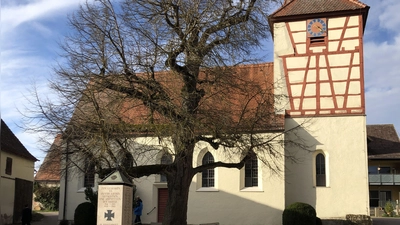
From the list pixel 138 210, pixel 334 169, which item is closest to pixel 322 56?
pixel 334 169

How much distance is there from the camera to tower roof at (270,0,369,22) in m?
24.5

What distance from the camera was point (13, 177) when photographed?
2734cm

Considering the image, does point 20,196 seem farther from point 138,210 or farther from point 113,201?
point 113,201

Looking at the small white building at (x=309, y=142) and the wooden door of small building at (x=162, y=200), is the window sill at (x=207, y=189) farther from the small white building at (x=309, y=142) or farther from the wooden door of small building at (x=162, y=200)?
the wooden door of small building at (x=162, y=200)

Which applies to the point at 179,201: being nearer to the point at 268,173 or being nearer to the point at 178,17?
the point at 178,17

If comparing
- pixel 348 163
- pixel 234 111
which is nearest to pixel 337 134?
pixel 348 163

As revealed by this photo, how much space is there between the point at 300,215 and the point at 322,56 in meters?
8.51

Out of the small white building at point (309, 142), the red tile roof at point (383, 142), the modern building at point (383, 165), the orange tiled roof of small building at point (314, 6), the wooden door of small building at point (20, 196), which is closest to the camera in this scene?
the small white building at point (309, 142)

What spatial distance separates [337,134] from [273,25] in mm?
6576

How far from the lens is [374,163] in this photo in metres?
38.8

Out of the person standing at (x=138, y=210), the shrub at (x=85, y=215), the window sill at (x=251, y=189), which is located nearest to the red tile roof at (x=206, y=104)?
the person standing at (x=138, y=210)

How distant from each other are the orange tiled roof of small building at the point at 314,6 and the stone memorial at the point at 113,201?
Result: 1534 cm

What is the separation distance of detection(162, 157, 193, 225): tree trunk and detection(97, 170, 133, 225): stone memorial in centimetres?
255

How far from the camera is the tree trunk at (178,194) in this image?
51.1ft
